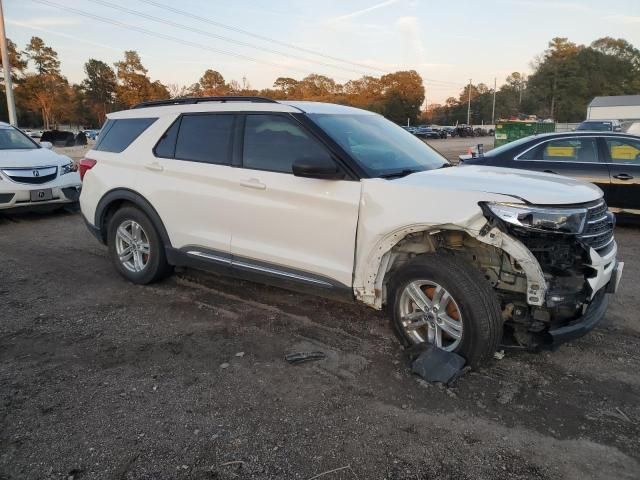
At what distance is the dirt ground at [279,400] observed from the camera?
2.50m

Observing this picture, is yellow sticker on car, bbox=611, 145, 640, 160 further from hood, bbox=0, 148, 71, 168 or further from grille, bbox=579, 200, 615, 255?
hood, bbox=0, 148, 71, 168

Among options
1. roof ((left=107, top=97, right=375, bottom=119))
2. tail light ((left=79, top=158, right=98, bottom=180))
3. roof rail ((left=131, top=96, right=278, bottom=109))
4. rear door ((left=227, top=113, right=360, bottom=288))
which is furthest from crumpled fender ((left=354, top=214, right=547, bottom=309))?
tail light ((left=79, top=158, right=98, bottom=180))

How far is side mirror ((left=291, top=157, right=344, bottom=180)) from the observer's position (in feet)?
11.6

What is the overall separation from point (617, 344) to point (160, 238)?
159 inches

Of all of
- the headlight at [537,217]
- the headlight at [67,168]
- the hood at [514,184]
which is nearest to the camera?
the headlight at [537,217]

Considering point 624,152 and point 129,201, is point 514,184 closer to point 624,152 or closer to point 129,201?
point 129,201

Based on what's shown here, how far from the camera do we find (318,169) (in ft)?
11.6

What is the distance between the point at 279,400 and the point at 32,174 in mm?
6984

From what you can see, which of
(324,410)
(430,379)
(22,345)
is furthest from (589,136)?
(22,345)

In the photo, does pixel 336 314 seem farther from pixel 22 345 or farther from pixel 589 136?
pixel 589 136

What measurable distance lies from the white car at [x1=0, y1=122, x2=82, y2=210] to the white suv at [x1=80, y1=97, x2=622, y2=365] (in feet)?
12.6

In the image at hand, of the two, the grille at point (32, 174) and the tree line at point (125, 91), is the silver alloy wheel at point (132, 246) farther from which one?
the tree line at point (125, 91)

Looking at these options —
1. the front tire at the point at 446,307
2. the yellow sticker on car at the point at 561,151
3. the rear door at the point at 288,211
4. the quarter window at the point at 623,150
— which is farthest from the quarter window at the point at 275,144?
the quarter window at the point at 623,150

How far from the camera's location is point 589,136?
7.48 meters
